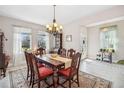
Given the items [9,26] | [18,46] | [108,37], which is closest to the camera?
[9,26]

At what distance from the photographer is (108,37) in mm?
5641

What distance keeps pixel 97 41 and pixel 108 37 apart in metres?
0.65

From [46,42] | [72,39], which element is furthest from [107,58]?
[46,42]

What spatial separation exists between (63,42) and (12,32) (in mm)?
2515

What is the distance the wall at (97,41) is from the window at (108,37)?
0.19 metres

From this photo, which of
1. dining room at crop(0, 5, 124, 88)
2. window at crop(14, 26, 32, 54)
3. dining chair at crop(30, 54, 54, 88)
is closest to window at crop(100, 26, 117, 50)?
dining room at crop(0, 5, 124, 88)

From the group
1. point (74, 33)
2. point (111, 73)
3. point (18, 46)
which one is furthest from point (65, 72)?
point (74, 33)

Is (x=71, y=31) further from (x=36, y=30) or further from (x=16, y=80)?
(x=16, y=80)

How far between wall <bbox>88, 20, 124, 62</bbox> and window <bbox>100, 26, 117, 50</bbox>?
19 centimetres

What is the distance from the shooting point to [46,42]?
473cm

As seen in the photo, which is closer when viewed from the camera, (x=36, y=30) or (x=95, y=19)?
(x=95, y=19)

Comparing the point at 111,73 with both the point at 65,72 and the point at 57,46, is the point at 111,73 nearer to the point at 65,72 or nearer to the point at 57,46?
the point at 65,72

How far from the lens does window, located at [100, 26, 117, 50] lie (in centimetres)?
528
